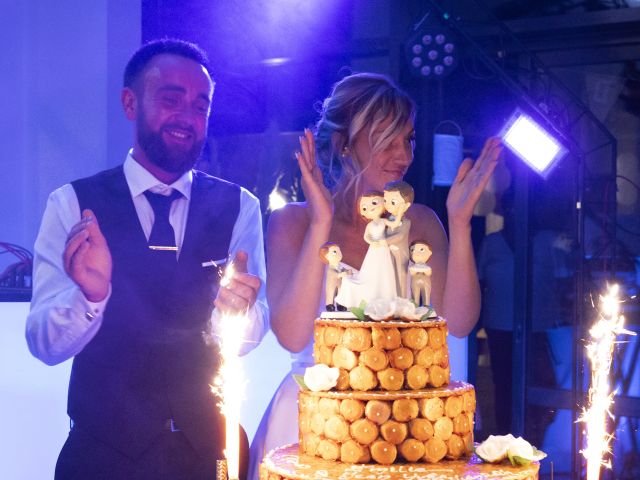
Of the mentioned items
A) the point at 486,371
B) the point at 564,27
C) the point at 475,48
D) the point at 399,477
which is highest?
the point at 564,27

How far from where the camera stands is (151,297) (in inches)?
Answer: 105

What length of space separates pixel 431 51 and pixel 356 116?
3156 mm

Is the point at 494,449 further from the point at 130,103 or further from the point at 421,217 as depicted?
the point at 130,103

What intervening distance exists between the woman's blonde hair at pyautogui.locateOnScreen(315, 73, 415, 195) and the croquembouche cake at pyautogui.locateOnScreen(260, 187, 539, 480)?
2.12 ft

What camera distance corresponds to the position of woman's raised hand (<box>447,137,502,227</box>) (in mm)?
2107

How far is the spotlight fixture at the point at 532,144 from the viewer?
5105 mm

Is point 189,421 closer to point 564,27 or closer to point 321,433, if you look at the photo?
point 321,433

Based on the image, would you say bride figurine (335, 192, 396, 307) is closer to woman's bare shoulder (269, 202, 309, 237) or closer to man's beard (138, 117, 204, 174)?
woman's bare shoulder (269, 202, 309, 237)

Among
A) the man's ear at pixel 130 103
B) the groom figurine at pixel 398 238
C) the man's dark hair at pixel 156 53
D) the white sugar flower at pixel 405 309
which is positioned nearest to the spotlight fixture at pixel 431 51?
the man's dark hair at pixel 156 53

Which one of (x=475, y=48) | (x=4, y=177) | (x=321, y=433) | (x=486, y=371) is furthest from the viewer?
(x=486, y=371)

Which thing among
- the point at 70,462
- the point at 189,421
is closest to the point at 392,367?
the point at 189,421

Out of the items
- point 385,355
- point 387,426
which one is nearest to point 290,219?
point 385,355

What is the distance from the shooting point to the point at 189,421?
259cm

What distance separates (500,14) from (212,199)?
430 cm
